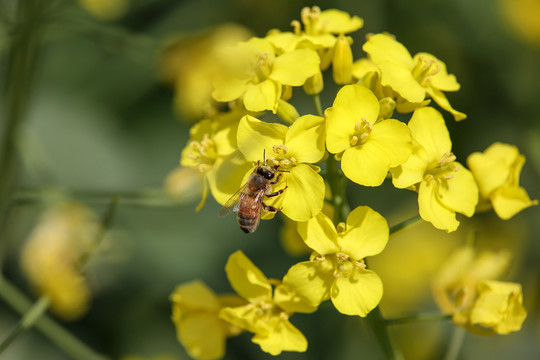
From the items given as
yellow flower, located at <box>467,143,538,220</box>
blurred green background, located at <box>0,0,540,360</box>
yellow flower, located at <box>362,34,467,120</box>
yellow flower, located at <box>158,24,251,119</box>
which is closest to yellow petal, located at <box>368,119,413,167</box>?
yellow flower, located at <box>362,34,467,120</box>

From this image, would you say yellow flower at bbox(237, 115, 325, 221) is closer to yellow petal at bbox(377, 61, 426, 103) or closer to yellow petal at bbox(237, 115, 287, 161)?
yellow petal at bbox(237, 115, 287, 161)

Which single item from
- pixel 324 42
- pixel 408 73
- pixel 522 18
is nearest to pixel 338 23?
pixel 324 42

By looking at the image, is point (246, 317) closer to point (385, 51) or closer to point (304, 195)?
point (304, 195)

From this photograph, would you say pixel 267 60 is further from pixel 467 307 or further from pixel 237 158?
pixel 467 307

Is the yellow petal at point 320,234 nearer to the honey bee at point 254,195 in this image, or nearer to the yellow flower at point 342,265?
the yellow flower at point 342,265

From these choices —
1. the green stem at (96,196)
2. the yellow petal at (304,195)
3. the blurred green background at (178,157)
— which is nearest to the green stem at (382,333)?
the yellow petal at (304,195)

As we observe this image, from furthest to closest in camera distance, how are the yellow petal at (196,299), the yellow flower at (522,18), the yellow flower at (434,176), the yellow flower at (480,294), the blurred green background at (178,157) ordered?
the yellow flower at (522,18), the blurred green background at (178,157), the yellow petal at (196,299), the yellow flower at (480,294), the yellow flower at (434,176)

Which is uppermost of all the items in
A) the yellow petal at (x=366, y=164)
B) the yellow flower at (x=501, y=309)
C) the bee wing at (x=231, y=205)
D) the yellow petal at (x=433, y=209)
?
the yellow petal at (x=366, y=164)
